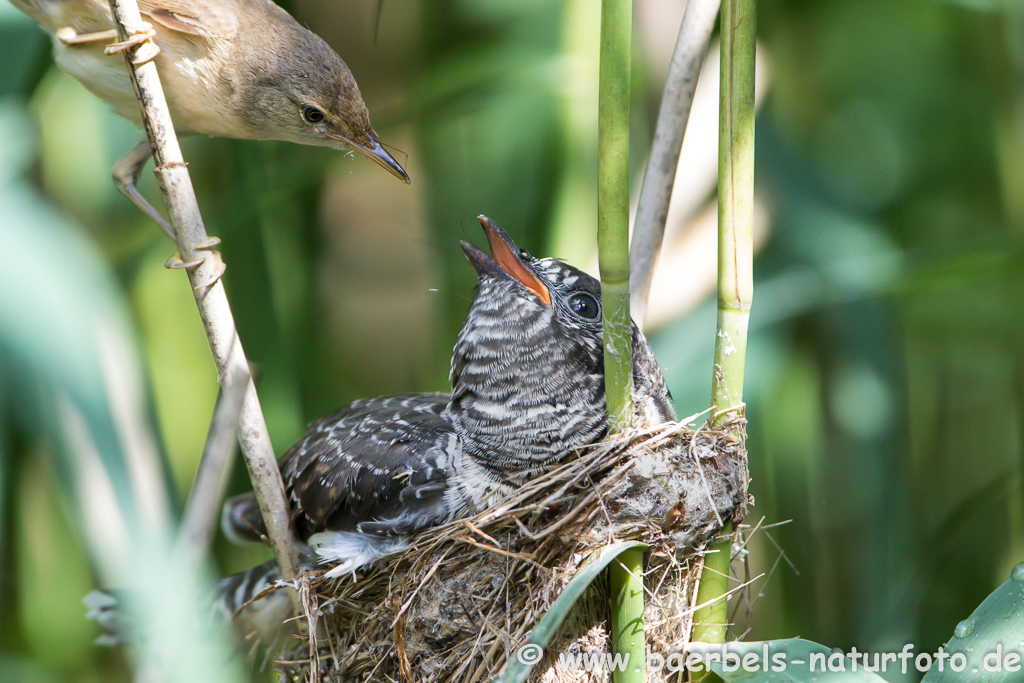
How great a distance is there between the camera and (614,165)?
0.92 metres

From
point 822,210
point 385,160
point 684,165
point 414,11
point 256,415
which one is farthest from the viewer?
point 414,11

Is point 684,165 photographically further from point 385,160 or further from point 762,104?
point 385,160

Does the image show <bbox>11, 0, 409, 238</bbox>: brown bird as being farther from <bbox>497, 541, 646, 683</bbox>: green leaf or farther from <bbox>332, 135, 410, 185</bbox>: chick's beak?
<bbox>497, 541, 646, 683</bbox>: green leaf

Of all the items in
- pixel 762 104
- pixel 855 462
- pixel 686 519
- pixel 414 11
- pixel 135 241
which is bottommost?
pixel 855 462

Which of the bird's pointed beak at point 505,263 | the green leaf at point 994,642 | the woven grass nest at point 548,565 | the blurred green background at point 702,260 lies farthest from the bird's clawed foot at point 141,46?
the green leaf at point 994,642

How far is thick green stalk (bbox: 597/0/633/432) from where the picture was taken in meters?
0.89

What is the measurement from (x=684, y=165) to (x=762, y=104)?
1.42ft

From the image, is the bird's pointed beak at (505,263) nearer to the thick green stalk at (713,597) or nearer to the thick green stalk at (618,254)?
the thick green stalk at (618,254)

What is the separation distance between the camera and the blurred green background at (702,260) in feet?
6.25

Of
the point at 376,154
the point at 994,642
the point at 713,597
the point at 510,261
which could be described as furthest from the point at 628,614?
the point at 376,154

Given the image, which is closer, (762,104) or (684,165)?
(684,165)

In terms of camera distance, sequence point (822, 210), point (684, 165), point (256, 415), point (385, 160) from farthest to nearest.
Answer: point (822, 210)
point (684, 165)
point (385, 160)
point (256, 415)

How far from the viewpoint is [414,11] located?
2.09 m

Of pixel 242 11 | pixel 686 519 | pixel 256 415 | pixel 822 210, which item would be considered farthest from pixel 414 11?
pixel 686 519
